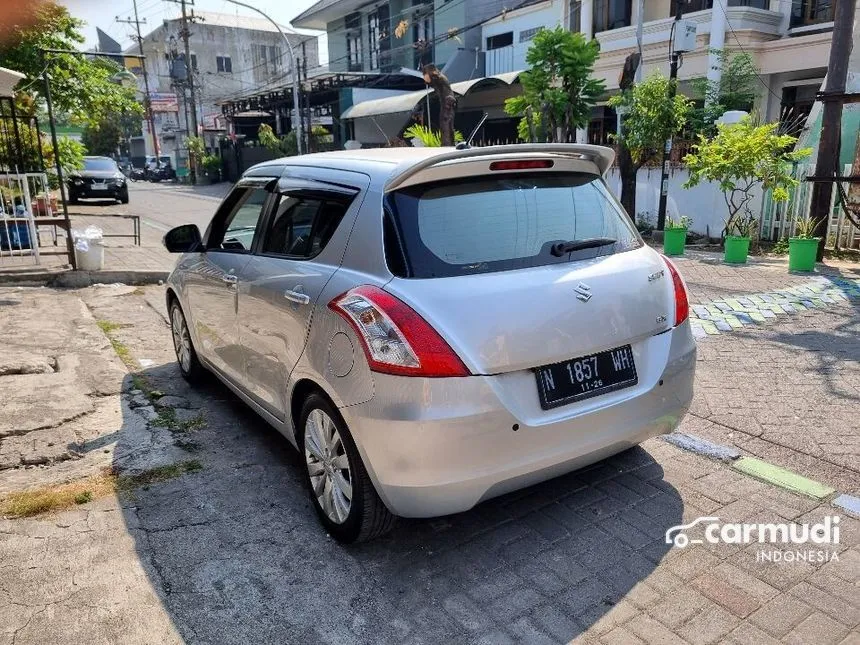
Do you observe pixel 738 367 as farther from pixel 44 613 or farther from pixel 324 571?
pixel 44 613

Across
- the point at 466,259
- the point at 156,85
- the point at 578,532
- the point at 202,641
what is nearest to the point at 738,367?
the point at 578,532

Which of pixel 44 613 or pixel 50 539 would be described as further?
pixel 50 539

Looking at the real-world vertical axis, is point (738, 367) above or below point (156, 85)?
below

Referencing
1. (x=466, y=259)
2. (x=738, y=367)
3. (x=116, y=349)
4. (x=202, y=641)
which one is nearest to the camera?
(x=202, y=641)

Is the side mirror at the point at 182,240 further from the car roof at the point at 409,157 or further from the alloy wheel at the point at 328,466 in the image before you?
the alloy wheel at the point at 328,466

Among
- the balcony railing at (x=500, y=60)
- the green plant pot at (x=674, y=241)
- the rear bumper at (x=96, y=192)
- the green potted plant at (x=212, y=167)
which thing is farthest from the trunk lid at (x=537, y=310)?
the green potted plant at (x=212, y=167)

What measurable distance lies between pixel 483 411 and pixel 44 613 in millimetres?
1926

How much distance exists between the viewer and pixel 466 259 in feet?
9.15

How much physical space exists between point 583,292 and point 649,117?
1103cm

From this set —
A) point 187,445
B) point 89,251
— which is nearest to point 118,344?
point 187,445

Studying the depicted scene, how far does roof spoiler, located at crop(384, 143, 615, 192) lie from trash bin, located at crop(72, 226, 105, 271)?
25.9 ft

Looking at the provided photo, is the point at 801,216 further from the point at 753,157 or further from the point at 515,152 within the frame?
the point at 515,152

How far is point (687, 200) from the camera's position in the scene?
1339 centimetres

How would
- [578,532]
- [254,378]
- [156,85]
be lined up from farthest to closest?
[156,85], [254,378], [578,532]
